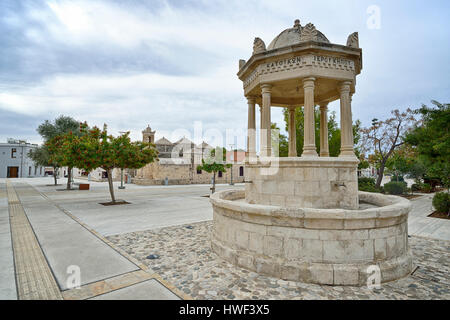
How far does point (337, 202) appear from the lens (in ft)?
19.4

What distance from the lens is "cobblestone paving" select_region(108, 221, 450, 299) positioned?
4.05m

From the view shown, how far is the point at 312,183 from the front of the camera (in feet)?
19.0

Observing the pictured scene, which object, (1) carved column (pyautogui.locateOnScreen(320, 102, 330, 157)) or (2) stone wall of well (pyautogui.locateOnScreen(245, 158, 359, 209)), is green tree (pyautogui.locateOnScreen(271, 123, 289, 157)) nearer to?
(1) carved column (pyautogui.locateOnScreen(320, 102, 330, 157))

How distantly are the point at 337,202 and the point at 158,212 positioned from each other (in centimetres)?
922

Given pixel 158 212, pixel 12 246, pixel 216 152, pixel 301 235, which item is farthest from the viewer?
pixel 216 152

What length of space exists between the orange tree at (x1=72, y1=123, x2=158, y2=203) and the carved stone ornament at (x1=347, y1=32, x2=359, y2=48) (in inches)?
506

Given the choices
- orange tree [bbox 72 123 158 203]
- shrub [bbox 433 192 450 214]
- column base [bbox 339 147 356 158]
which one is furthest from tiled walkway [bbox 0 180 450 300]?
orange tree [bbox 72 123 158 203]

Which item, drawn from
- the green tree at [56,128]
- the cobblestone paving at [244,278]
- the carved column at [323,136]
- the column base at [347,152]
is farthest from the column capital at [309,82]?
A: the green tree at [56,128]

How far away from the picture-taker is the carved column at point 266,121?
6.68 m

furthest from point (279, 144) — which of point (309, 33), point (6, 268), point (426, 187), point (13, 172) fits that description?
point (13, 172)
